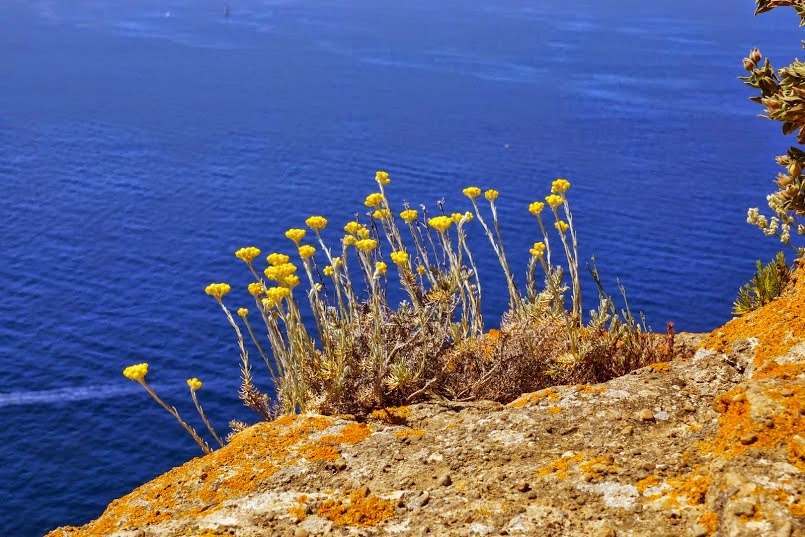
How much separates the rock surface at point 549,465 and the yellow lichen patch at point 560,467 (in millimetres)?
14

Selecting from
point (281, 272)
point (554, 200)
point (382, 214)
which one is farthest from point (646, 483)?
point (382, 214)

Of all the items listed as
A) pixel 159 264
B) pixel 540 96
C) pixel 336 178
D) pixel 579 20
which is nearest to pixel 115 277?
pixel 159 264

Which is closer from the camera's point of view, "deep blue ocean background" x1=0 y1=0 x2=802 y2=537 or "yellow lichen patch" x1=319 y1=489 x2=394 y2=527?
"yellow lichen patch" x1=319 y1=489 x2=394 y2=527

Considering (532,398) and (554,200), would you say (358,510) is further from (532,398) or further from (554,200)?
(554,200)

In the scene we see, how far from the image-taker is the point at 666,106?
8875 cm

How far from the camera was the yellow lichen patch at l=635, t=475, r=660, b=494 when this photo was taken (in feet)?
16.0

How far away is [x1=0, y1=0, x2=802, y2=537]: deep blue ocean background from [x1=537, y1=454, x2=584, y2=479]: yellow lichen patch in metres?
34.5

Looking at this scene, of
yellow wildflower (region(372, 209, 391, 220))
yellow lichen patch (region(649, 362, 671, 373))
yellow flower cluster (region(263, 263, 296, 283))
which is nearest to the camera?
yellow lichen patch (region(649, 362, 671, 373))

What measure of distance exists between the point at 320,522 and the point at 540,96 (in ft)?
302

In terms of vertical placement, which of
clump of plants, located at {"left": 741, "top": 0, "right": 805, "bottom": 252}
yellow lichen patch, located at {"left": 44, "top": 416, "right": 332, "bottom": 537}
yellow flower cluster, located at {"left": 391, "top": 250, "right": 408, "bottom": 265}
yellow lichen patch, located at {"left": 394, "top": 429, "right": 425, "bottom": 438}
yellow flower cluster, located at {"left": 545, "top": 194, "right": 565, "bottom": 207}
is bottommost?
yellow lichen patch, located at {"left": 44, "top": 416, "right": 332, "bottom": 537}

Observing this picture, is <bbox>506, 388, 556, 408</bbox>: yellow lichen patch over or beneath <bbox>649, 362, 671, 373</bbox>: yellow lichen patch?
beneath

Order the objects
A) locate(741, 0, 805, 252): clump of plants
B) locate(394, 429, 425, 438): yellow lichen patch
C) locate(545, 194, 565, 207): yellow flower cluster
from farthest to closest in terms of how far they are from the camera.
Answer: locate(545, 194, 565, 207): yellow flower cluster
locate(394, 429, 425, 438): yellow lichen patch
locate(741, 0, 805, 252): clump of plants

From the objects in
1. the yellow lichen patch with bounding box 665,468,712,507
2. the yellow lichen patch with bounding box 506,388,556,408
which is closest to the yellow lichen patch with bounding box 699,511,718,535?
the yellow lichen patch with bounding box 665,468,712,507

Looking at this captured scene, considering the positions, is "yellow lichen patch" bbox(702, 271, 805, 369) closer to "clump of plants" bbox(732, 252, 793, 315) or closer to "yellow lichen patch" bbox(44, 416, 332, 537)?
"clump of plants" bbox(732, 252, 793, 315)
